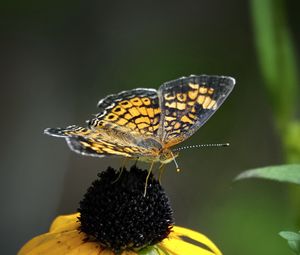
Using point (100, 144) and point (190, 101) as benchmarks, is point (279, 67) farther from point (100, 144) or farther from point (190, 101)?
point (100, 144)

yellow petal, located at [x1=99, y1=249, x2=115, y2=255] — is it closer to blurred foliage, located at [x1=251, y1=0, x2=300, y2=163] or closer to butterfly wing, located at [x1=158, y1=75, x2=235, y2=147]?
butterfly wing, located at [x1=158, y1=75, x2=235, y2=147]

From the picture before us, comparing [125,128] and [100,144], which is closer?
[100,144]

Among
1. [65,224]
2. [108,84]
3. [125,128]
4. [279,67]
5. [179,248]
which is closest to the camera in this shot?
[179,248]

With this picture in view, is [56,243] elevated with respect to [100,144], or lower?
lower

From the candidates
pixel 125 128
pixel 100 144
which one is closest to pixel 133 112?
pixel 125 128

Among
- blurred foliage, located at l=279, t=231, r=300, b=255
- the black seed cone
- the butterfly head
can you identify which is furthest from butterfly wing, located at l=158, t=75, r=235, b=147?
blurred foliage, located at l=279, t=231, r=300, b=255

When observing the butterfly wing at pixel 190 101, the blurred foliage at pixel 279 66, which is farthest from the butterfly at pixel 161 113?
the blurred foliage at pixel 279 66
